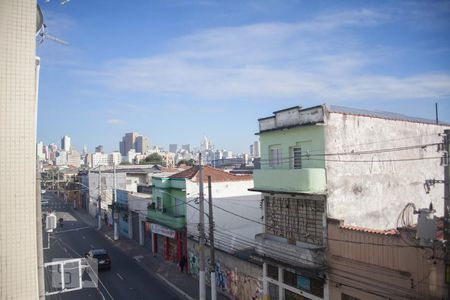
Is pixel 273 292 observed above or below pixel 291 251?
below

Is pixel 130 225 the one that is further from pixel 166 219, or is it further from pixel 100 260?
pixel 100 260

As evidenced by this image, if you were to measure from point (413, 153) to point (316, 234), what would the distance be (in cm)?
670

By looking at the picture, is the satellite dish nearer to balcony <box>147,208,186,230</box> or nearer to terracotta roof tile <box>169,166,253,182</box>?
terracotta roof tile <box>169,166,253,182</box>

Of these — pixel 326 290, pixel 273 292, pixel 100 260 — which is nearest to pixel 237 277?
pixel 273 292

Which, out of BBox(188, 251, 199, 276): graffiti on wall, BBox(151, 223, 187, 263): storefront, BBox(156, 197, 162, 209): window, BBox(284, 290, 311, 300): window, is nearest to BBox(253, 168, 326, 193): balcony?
BBox(284, 290, 311, 300): window

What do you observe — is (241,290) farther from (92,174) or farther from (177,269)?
(92,174)

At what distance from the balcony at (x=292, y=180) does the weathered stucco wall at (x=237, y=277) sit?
5.05 m

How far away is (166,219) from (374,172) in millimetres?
19341

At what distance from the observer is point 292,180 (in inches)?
685

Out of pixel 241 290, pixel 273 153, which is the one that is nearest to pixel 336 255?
pixel 273 153

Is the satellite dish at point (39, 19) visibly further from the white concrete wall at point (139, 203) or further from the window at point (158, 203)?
the white concrete wall at point (139, 203)

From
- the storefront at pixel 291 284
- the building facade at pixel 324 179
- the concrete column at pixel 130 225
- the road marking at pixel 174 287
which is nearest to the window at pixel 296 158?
the building facade at pixel 324 179

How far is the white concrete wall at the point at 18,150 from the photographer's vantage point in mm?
8805

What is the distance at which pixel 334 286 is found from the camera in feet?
52.6
